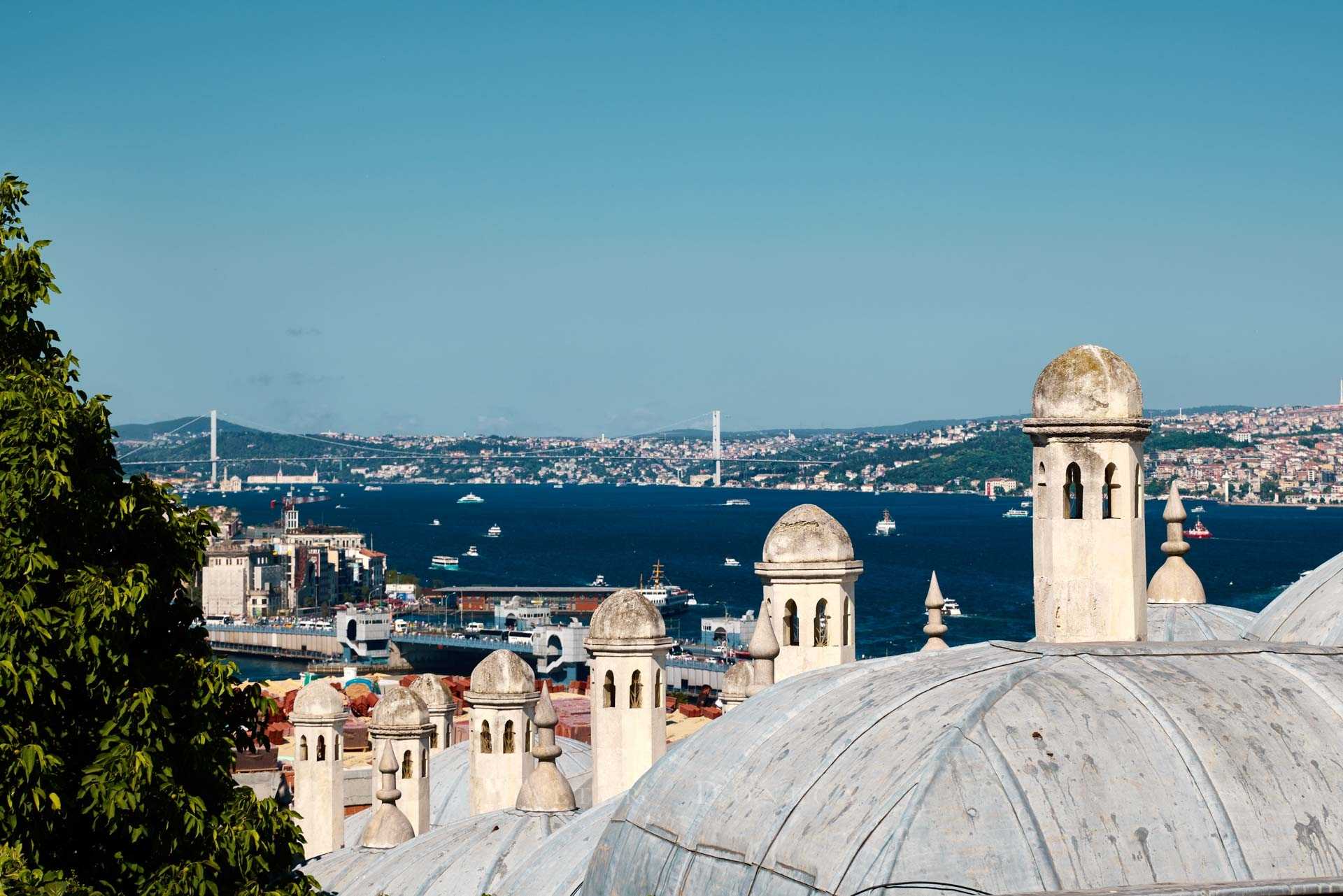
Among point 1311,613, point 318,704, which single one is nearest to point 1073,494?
point 1311,613

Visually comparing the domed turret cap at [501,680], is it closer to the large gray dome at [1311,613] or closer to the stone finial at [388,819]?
the stone finial at [388,819]

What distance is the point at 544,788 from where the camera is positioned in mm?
17531

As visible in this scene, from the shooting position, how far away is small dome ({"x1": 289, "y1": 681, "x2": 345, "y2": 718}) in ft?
82.0

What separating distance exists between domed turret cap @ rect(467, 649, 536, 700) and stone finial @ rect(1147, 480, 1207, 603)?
7.97 meters

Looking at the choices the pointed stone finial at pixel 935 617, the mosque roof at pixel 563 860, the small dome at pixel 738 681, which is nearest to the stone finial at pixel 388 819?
the mosque roof at pixel 563 860

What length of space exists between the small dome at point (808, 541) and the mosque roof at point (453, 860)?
326 cm

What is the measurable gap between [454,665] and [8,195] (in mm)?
104934

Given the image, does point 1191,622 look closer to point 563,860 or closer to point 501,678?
point 563,860

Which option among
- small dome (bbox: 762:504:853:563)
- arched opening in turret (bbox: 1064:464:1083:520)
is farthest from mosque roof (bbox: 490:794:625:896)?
arched opening in turret (bbox: 1064:464:1083:520)

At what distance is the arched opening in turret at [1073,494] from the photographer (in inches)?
336

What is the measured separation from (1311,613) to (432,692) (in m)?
20.6

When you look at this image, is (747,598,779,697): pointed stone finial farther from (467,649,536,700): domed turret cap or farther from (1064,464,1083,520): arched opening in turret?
(467,649,536,700): domed turret cap

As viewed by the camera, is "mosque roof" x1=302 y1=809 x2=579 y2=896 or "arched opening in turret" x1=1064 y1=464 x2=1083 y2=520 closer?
"arched opening in turret" x1=1064 y1=464 x2=1083 y2=520

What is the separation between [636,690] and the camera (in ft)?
60.1
